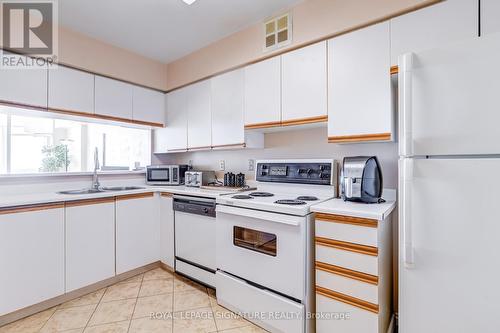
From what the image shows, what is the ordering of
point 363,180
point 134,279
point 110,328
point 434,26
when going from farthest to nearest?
1. point 134,279
2. point 110,328
3. point 363,180
4. point 434,26

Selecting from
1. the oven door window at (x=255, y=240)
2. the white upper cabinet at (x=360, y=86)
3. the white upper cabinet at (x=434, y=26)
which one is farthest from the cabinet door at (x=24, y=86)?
the white upper cabinet at (x=434, y=26)

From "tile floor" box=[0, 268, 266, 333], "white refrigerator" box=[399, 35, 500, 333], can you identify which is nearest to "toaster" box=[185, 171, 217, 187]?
"tile floor" box=[0, 268, 266, 333]

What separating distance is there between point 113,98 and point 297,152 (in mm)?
2122

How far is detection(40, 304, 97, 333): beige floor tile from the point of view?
177 centimetres

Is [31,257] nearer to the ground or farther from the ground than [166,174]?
nearer to the ground

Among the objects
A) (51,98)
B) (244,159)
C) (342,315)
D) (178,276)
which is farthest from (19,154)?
(342,315)

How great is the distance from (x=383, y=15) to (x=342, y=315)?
1920mm

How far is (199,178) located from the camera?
9.19 feet

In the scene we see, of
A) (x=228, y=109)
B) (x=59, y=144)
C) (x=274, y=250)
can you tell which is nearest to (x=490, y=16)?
(x=274, y=250)

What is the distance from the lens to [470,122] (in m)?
1.04

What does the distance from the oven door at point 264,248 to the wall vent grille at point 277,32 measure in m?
1.46

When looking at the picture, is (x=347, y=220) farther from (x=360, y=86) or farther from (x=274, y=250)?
(x=360, y=86)

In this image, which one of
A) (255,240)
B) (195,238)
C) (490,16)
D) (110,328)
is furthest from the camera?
A: (195,238)

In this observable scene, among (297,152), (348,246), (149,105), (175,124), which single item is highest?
(149,105)
